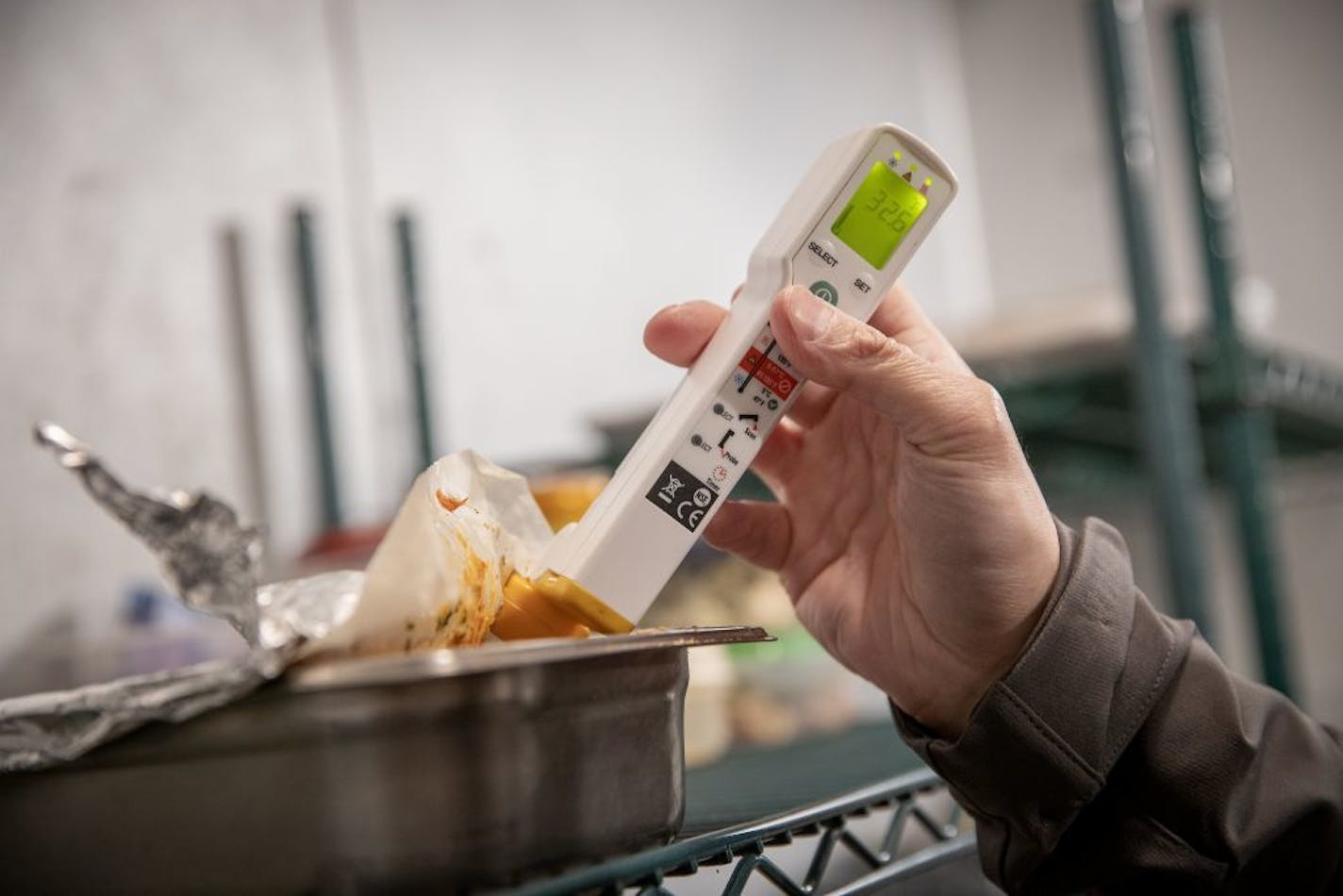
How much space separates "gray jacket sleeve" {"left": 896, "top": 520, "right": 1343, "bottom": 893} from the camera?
47 cm

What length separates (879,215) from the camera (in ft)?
1.44

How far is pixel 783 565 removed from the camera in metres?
0.58

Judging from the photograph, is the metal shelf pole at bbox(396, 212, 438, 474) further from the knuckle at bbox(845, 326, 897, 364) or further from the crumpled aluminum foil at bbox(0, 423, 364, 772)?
the crumpled aluminum foil at bbox(0, 423, 364, 772)

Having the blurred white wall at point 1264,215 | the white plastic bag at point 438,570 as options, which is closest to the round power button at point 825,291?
the white plastic bag at point 438,570

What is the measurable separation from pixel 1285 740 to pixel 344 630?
1.29 feet

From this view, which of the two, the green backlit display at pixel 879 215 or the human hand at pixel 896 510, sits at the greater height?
the green backlit display at pixel 879 215

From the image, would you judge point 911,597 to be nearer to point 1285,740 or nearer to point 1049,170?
point 1285,740

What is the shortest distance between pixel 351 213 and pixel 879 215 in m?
1.48

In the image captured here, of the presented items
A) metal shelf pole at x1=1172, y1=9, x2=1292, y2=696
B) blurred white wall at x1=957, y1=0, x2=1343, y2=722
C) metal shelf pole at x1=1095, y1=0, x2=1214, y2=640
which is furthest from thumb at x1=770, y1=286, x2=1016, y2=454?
blurred white wall at x1=957, y1=0, x2=1343, y2=722

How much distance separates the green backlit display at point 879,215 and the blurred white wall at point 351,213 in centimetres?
128

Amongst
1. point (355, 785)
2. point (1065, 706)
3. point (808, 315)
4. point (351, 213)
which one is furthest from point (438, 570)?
point (351, 213)

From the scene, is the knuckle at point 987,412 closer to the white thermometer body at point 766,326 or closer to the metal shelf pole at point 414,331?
the white thermometer body at point 766,326

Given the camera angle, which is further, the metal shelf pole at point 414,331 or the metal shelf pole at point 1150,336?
the metal shelf pole at point 414,331

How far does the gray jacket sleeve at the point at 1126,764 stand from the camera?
473 millimetres
